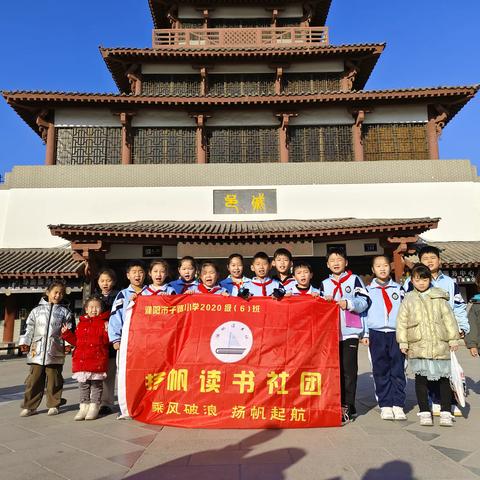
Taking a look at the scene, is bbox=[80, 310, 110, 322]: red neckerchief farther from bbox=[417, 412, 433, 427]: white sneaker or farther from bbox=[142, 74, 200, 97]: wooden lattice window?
bbox=[142, 74, 200, 97]: wooden lattice window

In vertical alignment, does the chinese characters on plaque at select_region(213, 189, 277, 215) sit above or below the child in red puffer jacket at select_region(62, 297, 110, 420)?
above

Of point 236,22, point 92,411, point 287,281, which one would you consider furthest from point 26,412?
point 236,22

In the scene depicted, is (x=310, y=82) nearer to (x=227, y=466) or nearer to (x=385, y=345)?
(x=385, y=345)

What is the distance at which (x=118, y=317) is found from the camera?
442cm

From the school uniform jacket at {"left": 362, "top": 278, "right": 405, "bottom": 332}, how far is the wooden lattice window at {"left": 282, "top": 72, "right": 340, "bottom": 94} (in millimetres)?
13671

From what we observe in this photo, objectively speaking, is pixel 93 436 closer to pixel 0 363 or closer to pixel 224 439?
pixel 224 439

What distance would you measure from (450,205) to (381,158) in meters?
2.92

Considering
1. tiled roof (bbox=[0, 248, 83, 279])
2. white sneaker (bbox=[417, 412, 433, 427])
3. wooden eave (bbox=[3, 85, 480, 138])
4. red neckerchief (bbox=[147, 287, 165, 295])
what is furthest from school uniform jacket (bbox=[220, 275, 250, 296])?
wooden eave (bbox=[3, 85, 480, 138])

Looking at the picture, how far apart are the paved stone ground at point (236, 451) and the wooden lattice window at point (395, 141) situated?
12.0 meters

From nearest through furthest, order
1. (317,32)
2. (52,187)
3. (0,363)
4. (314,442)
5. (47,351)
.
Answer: (314,442) < (47,351) < (0,363) < (52,187) < (317,32)

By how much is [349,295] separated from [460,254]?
9.61 meters

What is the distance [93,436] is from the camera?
3656 millimetres

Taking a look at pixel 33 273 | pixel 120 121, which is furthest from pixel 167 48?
pixel 33 273

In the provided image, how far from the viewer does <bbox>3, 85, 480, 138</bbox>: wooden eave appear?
45.6 ft
